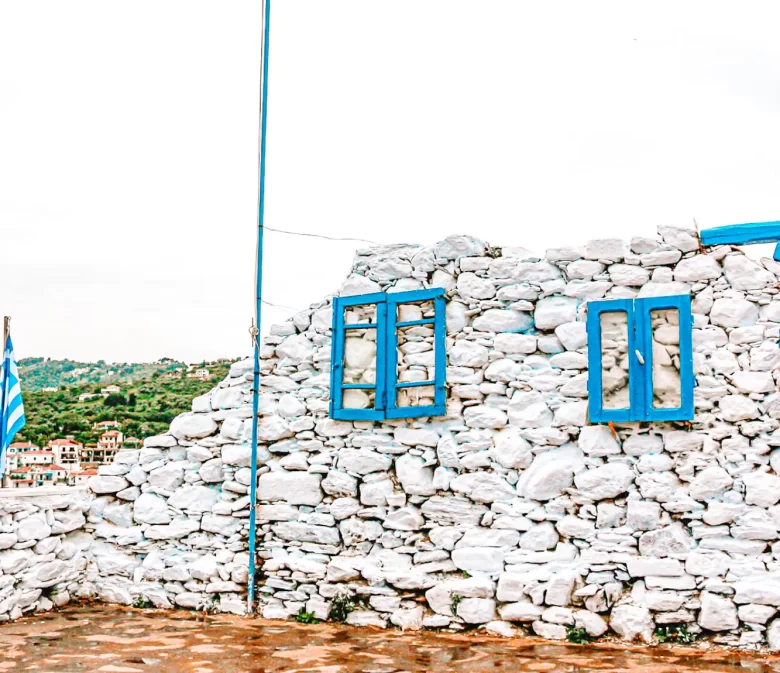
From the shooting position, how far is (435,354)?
8453mm

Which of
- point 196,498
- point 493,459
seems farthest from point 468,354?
point 196,498

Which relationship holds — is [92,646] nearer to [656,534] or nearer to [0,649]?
[0,649]

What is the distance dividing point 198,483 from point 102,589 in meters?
1.46

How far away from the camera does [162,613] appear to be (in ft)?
29.1

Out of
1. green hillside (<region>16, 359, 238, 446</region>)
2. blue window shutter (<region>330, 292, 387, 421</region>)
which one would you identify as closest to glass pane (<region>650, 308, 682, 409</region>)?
blue window shutter (<region>330, 292, 387, 421</region>)

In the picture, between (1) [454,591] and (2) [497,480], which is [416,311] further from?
(1) [454,591]

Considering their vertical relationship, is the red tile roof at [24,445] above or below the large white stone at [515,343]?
below

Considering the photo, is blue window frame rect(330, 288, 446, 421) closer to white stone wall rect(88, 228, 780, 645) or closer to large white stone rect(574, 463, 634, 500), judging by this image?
white stone wall rect(88, 228, 780, 645)

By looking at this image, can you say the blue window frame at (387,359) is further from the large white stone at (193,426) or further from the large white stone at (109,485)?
the large white stone at (109,485)

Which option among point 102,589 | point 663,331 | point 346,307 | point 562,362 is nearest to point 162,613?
point 102,589

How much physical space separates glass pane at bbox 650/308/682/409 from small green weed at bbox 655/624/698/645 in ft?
5.67

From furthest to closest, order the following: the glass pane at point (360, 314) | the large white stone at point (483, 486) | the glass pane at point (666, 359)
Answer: the glass pane at point (360, 314) → the large white stone at point (483, 486) → the glass pane at point (666, 359)

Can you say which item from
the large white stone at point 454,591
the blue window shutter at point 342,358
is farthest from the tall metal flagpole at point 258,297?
the large white stone at point 454,591

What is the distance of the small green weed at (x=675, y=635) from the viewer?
7.19 meters
